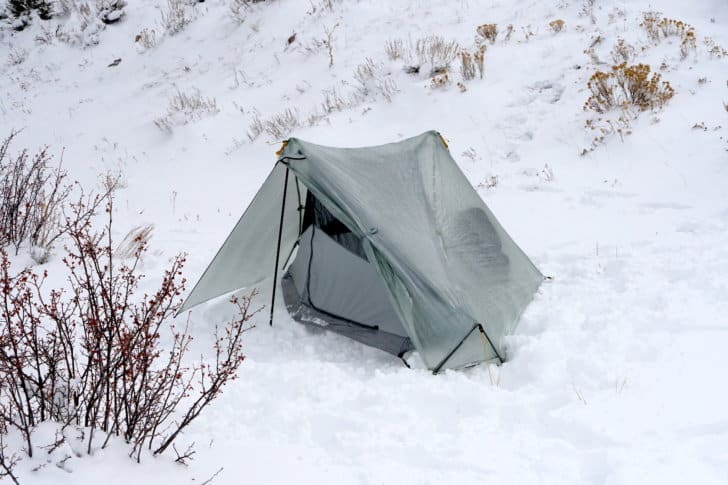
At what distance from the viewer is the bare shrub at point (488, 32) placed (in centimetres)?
902

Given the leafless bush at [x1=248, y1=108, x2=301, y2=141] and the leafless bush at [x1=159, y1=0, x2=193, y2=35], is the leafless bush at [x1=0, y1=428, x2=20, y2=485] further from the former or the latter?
the leafless bush at [x1=159, y1=0, x2=193, y2=35]

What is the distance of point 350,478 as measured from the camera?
2.82 m

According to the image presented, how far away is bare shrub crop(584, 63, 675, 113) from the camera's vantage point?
6855mm

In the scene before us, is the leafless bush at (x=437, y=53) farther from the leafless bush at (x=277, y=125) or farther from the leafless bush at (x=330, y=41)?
the leafless bush at (x=277, y=125)

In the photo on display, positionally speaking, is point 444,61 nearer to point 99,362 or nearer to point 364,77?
point 364,77

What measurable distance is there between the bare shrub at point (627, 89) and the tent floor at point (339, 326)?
4488 mm

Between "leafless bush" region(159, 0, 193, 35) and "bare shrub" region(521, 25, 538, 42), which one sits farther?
"leafless bush" region(159, 0, 193, 35)

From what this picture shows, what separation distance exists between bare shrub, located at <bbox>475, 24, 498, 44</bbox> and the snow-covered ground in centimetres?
18

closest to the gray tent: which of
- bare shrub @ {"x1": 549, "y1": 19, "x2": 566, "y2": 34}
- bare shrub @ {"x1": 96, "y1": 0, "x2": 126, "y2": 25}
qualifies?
bare shrub @ {"x1": 549, "y1": 19, "x2": 566, "y2": 34}

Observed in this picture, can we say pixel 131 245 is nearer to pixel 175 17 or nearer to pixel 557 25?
pixel 557 25

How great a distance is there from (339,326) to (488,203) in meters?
2.66

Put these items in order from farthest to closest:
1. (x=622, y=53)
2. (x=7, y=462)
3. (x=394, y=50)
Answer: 1. (x=394, y=50)
2. (x=622, y=53)
3. (x=7, y=462)

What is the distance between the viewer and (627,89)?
283 inches

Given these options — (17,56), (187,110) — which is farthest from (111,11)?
(187,110)
